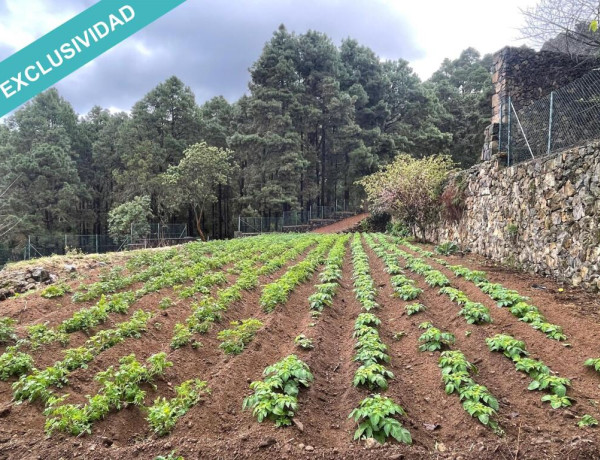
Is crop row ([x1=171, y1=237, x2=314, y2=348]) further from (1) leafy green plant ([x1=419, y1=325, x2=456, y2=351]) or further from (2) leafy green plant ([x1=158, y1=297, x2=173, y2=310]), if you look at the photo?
(1) leafy green plant ([x1=419, y1=325, x2=456, y2=351])

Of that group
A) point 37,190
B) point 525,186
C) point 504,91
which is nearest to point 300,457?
point 525,186

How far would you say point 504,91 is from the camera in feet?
49.0

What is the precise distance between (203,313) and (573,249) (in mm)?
6995

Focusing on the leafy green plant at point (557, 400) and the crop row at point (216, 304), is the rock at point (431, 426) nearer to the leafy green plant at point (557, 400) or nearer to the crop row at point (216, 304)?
the leafy green plant at point (557, 400)

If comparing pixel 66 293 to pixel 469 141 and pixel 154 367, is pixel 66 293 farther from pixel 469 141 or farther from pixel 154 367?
pixel 469 141

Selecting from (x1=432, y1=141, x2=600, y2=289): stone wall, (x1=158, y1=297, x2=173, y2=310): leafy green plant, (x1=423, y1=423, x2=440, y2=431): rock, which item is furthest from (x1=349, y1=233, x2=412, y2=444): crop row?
(x1=432, y1=141, x2=600, y2=289): stone wall

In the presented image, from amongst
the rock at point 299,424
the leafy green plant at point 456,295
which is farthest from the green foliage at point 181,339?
the leafy green plant at point 456,295

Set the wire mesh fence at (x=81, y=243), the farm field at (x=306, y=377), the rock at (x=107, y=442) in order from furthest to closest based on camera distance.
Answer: the wire mesh fence at (x=81, y=243)
the rock at (x=107, y=442)
the farm field at (x=306, y=377)

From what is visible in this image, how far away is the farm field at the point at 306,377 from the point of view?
3.12m

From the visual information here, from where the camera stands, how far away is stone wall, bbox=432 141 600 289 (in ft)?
22.9

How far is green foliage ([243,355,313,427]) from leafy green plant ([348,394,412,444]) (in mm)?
581

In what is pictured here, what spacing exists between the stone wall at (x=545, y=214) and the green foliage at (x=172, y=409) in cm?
685

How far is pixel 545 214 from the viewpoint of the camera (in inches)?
333

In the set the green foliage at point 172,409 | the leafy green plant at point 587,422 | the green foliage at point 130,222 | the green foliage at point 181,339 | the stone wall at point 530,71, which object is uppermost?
the stone wall at point 530,71
